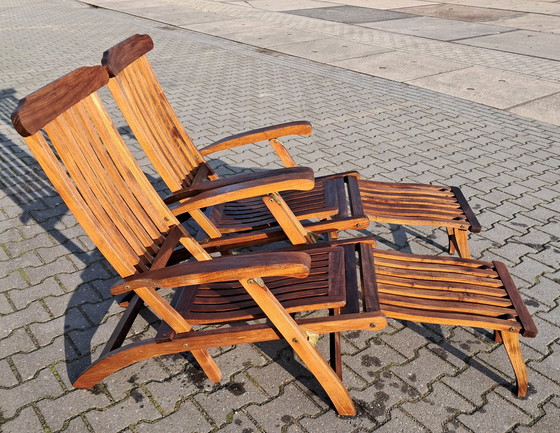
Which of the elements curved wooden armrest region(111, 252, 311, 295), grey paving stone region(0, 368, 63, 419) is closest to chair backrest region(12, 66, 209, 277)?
curved wooden armrest region(111, 252, 311, 295)

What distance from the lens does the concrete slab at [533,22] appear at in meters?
11.6

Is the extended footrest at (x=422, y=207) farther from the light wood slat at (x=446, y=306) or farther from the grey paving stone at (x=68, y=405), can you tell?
the grey paving stone at (x=68, y=405)

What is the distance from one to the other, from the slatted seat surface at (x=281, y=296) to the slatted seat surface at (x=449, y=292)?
0.22 metres

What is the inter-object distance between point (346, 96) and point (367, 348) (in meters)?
4.89

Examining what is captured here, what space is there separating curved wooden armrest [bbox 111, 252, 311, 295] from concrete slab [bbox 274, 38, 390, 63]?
7.34 metres

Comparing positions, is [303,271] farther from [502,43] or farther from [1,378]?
[502,43]

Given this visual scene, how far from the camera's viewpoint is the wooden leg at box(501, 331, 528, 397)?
101 inches

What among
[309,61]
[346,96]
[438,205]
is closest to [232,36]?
[309,61]

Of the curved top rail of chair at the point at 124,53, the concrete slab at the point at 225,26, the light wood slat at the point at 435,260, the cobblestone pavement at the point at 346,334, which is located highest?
the curved top rail of chair at the point at 124,53

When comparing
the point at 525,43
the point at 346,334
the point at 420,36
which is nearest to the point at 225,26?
the point at 420,36

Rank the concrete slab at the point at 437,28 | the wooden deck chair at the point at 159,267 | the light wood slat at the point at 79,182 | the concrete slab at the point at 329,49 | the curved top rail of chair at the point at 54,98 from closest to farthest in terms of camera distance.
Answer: the curved top rail of chair at the point at 54,98, the wooden deck chair at the point at 159,267, the light wood slat at the point at 79,182, the concrete slab at the point at 329,49, the concrete slab at the point at 437,28

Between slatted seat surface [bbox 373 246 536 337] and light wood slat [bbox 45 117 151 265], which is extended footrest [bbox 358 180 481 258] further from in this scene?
light wood slat [bbox 45 117 151 265]

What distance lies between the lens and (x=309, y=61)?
9164 mm

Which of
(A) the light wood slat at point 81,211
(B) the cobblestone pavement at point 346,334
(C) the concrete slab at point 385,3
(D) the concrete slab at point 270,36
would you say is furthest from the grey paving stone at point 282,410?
(C) the concrete slab at point 385,3
